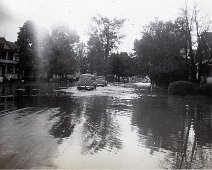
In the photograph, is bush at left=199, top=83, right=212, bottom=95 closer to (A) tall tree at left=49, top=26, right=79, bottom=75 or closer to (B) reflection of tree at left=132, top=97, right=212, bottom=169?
(B) reflection of tree at left=132, top=97, right=212, bottom=169

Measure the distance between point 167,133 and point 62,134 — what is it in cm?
324

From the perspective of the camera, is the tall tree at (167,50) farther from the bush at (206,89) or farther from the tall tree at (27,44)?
the tall tree at (27,44)

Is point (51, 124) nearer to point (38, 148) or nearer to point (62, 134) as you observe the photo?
point (62, 134)

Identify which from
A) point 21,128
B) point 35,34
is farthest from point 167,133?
point 35,34

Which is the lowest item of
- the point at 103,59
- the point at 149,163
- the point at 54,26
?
the point at 149,163

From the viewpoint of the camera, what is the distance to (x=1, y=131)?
10742 mm

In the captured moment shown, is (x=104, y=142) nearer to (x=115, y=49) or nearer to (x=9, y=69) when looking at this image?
(x=9, y=69)

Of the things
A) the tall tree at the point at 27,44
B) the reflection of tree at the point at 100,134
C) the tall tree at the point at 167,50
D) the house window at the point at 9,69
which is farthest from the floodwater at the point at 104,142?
the house window at the point at 9,69

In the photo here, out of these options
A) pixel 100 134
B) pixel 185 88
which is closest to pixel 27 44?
pixel 185 88

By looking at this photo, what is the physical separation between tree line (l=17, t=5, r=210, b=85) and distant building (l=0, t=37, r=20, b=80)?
95.6 inches

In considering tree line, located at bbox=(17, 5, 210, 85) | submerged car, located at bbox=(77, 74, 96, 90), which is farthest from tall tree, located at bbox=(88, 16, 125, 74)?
submerged car, located at bbox=(77, 74, 96, 90)

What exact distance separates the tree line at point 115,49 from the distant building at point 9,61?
2.43 meters

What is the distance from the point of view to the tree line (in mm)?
38750

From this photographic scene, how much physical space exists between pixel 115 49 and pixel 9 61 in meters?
29.7
